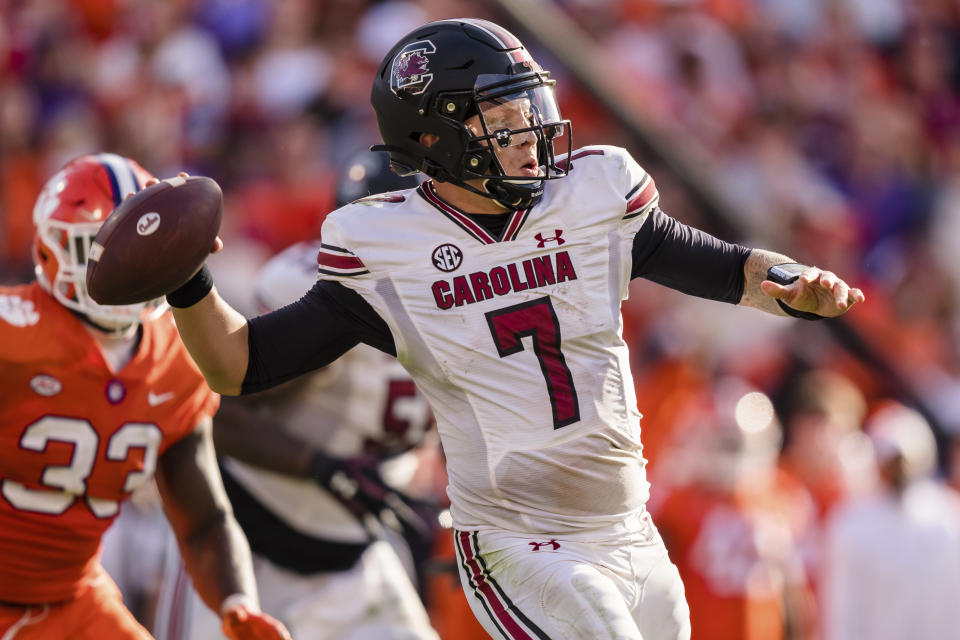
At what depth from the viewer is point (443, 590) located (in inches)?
279

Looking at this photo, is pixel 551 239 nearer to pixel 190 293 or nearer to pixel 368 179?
pixel 190 293

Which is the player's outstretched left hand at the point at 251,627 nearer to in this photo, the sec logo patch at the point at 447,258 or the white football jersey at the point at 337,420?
the sec logo patch at the point at 447,258

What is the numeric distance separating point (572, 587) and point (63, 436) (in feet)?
4.91

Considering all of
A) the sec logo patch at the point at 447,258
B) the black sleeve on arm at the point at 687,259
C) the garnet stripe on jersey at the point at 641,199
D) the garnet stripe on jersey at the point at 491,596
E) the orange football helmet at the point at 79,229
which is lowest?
the garnet stripe on jersey at the point at 491,596

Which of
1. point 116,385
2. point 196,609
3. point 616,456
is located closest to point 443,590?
point 196,609

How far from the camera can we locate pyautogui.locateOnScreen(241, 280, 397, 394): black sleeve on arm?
3309 millimetres

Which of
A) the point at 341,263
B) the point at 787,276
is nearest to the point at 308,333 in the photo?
the point at 341,263

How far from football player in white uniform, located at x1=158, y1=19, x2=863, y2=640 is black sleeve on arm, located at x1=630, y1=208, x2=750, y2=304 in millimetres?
38

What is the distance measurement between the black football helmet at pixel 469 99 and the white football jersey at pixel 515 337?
0.09m

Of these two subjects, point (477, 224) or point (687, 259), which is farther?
point (687, 259)

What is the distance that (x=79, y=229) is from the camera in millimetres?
4105

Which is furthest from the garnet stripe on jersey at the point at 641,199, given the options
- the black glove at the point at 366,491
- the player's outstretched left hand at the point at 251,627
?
the black glove at the point at 366,491

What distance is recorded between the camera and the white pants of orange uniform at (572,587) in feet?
10.5

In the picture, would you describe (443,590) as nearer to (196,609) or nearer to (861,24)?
(196,609)
